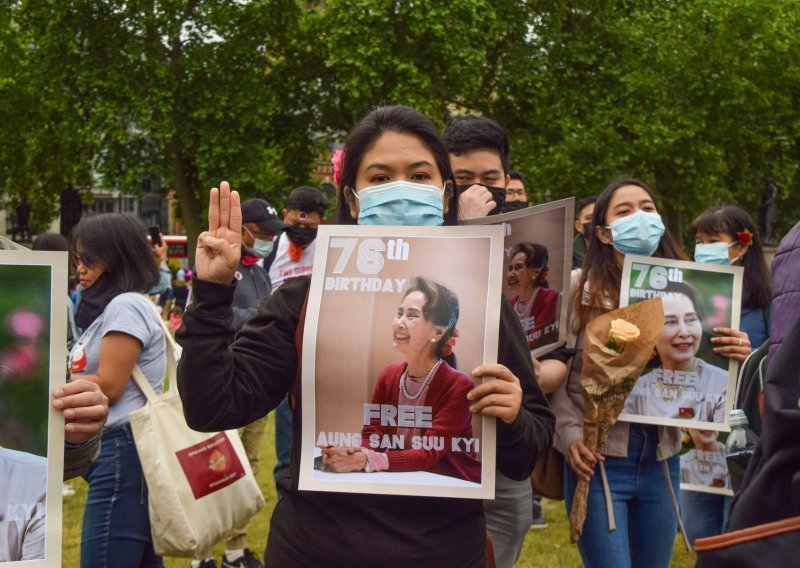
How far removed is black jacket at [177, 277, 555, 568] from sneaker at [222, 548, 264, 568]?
3554mm

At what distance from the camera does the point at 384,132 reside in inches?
94.2

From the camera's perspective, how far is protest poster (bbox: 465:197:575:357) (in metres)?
2.96

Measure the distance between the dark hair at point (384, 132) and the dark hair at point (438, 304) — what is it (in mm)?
440

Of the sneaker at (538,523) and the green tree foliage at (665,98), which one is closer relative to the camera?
the sneaker at (538,523)

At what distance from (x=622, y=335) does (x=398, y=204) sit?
4.51 feet

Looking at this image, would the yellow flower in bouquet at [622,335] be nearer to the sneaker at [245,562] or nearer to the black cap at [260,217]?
the sneaker at [245,562]

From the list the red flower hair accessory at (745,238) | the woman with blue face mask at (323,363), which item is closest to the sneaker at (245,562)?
the red flower hair accessory at (745,238)

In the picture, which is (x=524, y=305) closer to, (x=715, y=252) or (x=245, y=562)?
(x=715, y=252)

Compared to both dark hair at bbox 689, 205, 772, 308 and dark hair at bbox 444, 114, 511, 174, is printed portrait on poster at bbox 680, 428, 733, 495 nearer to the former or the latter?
dark hair at bbox 689, 205, 772, 308

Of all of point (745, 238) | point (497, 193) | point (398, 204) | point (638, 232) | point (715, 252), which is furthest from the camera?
point (715, 252)

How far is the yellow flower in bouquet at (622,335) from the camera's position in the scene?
11.0ft

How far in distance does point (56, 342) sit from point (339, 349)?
0.60m

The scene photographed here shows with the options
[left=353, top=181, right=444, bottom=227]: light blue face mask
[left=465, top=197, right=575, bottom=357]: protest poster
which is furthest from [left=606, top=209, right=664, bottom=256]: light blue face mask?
[left=353, top=181, right=444, bottom=227]: light blue face mask

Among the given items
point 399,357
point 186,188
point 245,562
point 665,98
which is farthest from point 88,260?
point 186,188
